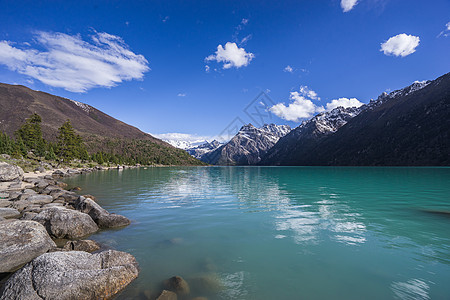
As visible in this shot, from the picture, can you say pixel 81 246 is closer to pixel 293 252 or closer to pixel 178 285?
pixel 178 285

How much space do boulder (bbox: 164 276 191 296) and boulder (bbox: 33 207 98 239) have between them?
359 inches

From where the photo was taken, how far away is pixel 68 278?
749cm

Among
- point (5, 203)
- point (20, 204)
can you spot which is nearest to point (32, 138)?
point (5, 203)

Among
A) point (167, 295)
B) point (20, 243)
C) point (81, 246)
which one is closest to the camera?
point (167, 295)

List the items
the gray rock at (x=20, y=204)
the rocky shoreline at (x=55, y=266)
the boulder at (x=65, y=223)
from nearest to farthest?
the rocky shoreline at (x=55, y=266), the boulder at (x=65, y=223), the gray rock at (x=20, y=204)

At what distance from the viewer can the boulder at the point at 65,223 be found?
13.5 meters

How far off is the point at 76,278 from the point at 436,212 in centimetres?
2754

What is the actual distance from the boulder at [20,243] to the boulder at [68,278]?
7.59ft

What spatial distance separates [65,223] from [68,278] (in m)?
7.92

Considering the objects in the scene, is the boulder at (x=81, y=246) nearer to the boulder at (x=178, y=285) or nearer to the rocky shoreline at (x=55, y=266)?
the rocky shoreline at (x=55, y=266)

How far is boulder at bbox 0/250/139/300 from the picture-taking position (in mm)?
6934

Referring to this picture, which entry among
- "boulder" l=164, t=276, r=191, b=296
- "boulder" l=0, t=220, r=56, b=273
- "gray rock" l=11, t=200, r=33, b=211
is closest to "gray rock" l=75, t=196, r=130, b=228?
"boulder" l=0, t=220, r=56, b=273

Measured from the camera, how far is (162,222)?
17.3m

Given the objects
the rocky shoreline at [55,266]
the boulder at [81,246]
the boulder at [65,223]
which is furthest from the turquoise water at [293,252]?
the boulder at [81,246]
